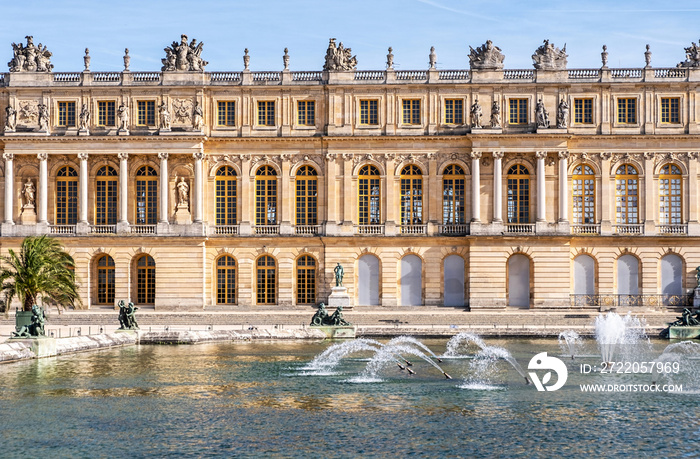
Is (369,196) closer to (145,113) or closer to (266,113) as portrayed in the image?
(266,113)

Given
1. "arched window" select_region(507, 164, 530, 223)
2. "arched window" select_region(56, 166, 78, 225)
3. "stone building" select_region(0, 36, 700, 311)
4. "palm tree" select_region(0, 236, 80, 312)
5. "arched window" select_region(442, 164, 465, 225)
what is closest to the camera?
"palm tree" select_region(0, 236, 80, 312)

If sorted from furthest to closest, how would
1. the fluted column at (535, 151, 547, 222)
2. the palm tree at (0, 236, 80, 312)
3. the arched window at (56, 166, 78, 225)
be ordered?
the arched window at (56, 166, 78, 225), the fluted column at (535, 151, 547, 222), the palm tree at (0, 236, 80, 312)

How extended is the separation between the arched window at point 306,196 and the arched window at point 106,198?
11.5 metres

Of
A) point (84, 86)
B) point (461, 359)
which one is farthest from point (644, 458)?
point (84, 86)

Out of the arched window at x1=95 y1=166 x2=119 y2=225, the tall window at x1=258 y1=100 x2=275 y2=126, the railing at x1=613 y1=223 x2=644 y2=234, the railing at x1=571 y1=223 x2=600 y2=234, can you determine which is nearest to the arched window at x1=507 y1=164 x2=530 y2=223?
the railing at x1=571 y1=223 x2=600 y2=234

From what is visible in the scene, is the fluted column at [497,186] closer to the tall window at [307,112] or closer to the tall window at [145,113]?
the tall window at [307,112]

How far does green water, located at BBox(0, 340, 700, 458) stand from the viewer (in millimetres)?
18984

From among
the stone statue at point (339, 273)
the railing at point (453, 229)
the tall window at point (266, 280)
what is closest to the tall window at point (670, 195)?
the railing at point (453, 229)

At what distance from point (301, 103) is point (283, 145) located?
2931 millimetres

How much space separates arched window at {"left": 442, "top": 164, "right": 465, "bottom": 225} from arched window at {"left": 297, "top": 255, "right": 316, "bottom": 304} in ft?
28.9

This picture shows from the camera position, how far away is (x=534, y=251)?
5619 centimetres

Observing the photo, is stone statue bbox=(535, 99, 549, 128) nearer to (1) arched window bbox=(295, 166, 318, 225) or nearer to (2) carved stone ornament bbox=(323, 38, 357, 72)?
(2) carved stone ornament bbox=(323, 38, 357, 72)

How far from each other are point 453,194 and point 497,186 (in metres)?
2.87

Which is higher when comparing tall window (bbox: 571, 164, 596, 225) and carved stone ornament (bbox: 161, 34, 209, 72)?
carved stone ornament (bbox: 161, 34, 209, 72)
